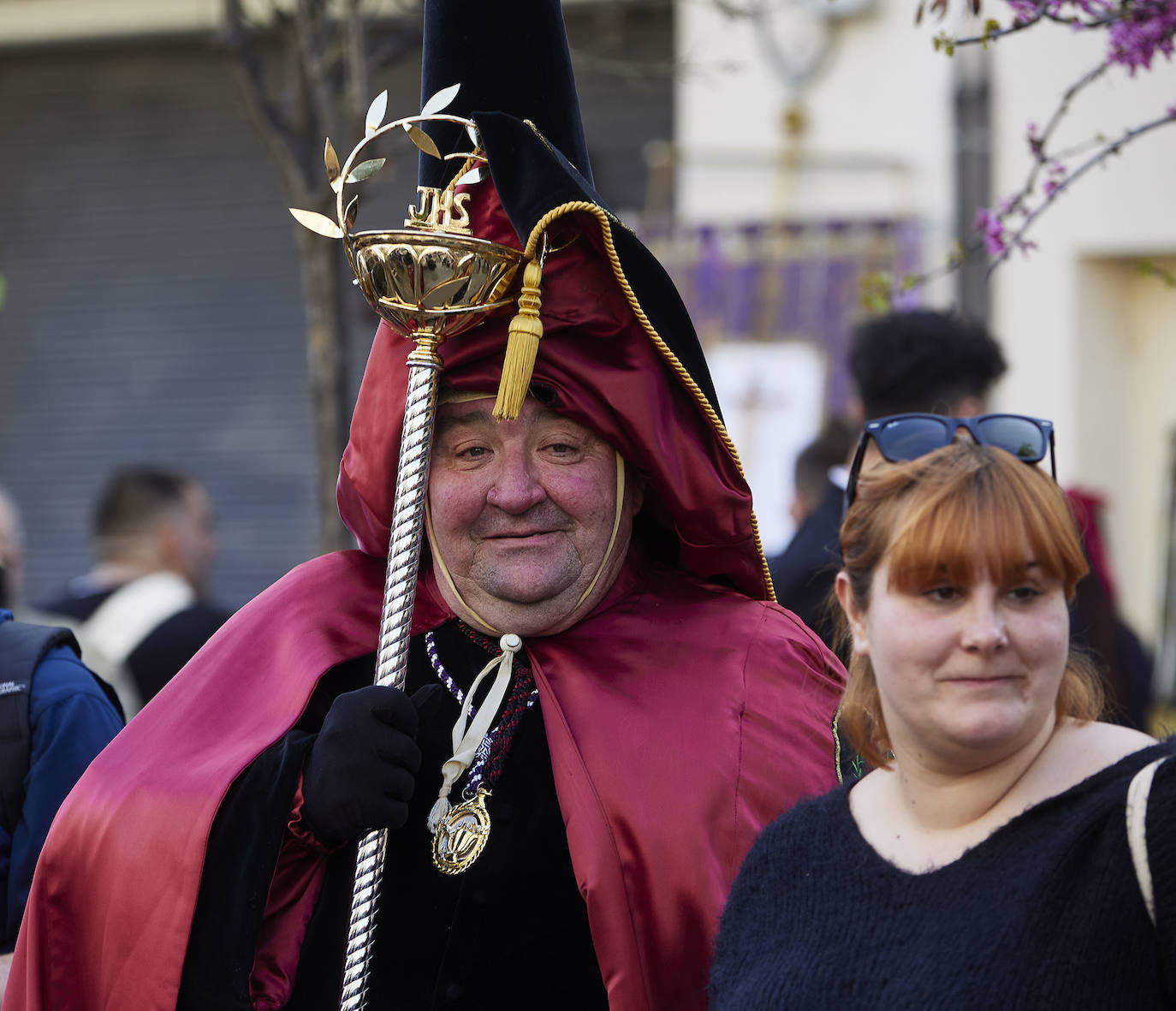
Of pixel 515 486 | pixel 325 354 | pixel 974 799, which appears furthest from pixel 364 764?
pixel 325 354

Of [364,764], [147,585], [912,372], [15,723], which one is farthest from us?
[147,585]

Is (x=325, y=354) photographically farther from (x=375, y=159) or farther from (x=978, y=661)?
(x=978, y=661)

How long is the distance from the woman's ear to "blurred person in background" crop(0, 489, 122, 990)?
1.44 meters

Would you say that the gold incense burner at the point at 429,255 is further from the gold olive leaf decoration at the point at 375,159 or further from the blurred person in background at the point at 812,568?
the blurred person in background at the point at 812,568

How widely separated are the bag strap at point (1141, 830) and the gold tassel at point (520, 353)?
1147mm

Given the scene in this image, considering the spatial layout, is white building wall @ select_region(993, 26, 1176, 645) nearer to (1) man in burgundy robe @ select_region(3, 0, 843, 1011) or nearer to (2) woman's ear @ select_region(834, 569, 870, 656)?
(1) man in burgundy robe @ select_region(3, 0, 843, 1011)

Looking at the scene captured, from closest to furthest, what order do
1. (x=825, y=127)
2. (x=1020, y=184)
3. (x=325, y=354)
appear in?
(x=325, y=354), (x=1020, y=184), (x=825, y=127)

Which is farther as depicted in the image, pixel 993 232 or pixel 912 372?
pixel 912 372

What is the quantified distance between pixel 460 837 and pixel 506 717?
227 millimetres

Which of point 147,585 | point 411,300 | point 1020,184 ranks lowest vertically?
point 147,585

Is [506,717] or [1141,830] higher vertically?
[1141,830]

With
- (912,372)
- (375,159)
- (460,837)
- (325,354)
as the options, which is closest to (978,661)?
(460,837)

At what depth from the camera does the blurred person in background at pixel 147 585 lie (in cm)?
481

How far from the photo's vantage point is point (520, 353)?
97.2 inches
